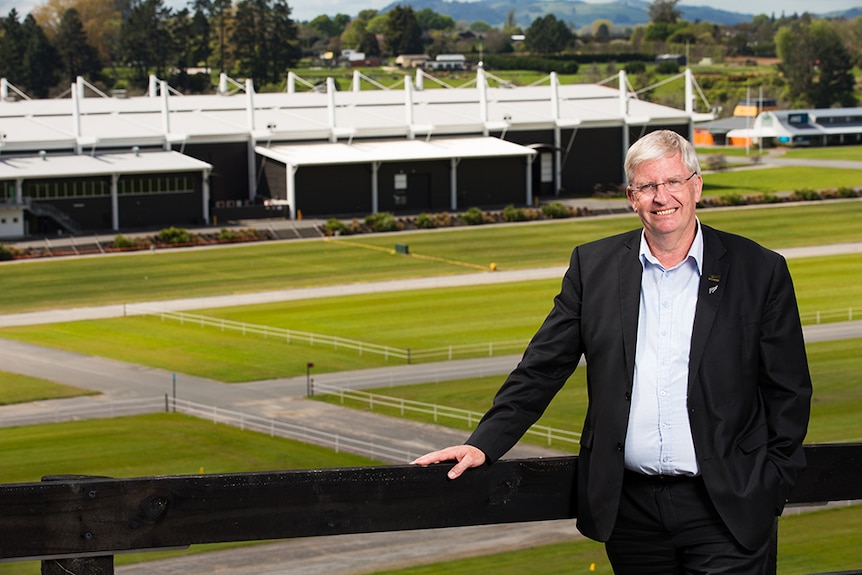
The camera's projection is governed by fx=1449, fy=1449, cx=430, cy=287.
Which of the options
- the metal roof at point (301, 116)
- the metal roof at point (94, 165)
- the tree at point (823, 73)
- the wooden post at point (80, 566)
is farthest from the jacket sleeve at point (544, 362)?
the tree at point (823, 73)

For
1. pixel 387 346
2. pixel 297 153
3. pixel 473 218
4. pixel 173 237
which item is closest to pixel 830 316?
pixel 387 346

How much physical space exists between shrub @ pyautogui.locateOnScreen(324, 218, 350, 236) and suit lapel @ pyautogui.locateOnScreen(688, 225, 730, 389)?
7655cm

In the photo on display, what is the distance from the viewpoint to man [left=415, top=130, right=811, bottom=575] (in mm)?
4949

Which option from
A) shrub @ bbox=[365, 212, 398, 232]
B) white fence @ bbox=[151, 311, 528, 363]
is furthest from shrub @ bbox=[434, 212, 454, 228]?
white fence @ bbox=[151, 311, 528, 363]

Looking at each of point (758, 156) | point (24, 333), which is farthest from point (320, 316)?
point (758, 156)

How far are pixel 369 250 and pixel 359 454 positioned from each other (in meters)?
41.9

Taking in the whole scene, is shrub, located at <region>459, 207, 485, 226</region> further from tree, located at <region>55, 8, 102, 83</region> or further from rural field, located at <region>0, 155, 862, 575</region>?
tree, located at <region>55, 8, 102, 83</region>

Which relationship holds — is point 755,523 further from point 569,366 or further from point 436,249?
point 436,249

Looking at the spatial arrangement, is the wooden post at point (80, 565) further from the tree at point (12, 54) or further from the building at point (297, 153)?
the tree at point (12, 54)

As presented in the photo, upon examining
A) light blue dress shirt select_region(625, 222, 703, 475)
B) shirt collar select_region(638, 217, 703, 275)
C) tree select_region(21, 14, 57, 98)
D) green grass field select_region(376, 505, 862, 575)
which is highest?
tree select_region(21, 14, 57, 98)

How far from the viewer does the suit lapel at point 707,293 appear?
5.07 metres

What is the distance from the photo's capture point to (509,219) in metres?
86.4

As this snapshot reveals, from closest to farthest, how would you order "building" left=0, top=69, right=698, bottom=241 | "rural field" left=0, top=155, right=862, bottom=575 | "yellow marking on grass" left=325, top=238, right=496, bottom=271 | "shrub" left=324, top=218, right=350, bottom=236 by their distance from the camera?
"rural field" left=0, top=155, right=862, bottom=575 < "yellow marking on grass" left=325, top=238, right=496, bottom=271 < "shrub" left=324, top=218, right=350, bottom=236 < "building" left=0, top=69, right=698, bottom=241

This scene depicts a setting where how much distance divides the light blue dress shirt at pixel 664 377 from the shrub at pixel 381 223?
77.2m
